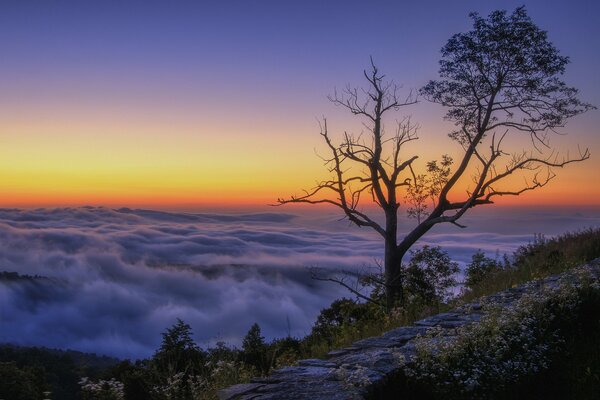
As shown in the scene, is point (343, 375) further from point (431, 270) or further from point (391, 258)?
point (431, 270)

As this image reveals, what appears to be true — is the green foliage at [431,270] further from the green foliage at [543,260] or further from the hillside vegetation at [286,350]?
the green foliage at [543,260]

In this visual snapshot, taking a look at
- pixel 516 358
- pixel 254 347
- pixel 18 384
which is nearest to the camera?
pixel 516 358

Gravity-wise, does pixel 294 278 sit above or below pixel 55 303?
above

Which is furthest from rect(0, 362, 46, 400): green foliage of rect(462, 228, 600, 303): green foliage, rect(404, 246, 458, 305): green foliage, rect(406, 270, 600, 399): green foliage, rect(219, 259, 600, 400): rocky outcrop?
rect(404, 246, 458, 305): green foliage

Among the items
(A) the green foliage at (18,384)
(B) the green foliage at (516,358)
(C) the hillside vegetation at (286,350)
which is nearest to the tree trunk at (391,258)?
(C) the hillside vegetation at (286,350)

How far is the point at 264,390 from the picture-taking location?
4.97m

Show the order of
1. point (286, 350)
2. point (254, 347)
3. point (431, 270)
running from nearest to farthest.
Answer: point (286, 350) → point (254, 347) → point (431, 270)

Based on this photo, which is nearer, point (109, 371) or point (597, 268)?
point (597, 268)

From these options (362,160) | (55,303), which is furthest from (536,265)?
(55,303)

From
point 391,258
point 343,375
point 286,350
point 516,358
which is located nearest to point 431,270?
point 391,258

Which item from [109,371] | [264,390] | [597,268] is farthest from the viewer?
[109,371]

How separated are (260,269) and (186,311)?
34.4 metres

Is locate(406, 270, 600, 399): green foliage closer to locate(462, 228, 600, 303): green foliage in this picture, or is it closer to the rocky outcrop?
the rocky outcrop

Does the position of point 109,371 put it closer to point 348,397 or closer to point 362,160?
point 348,397
